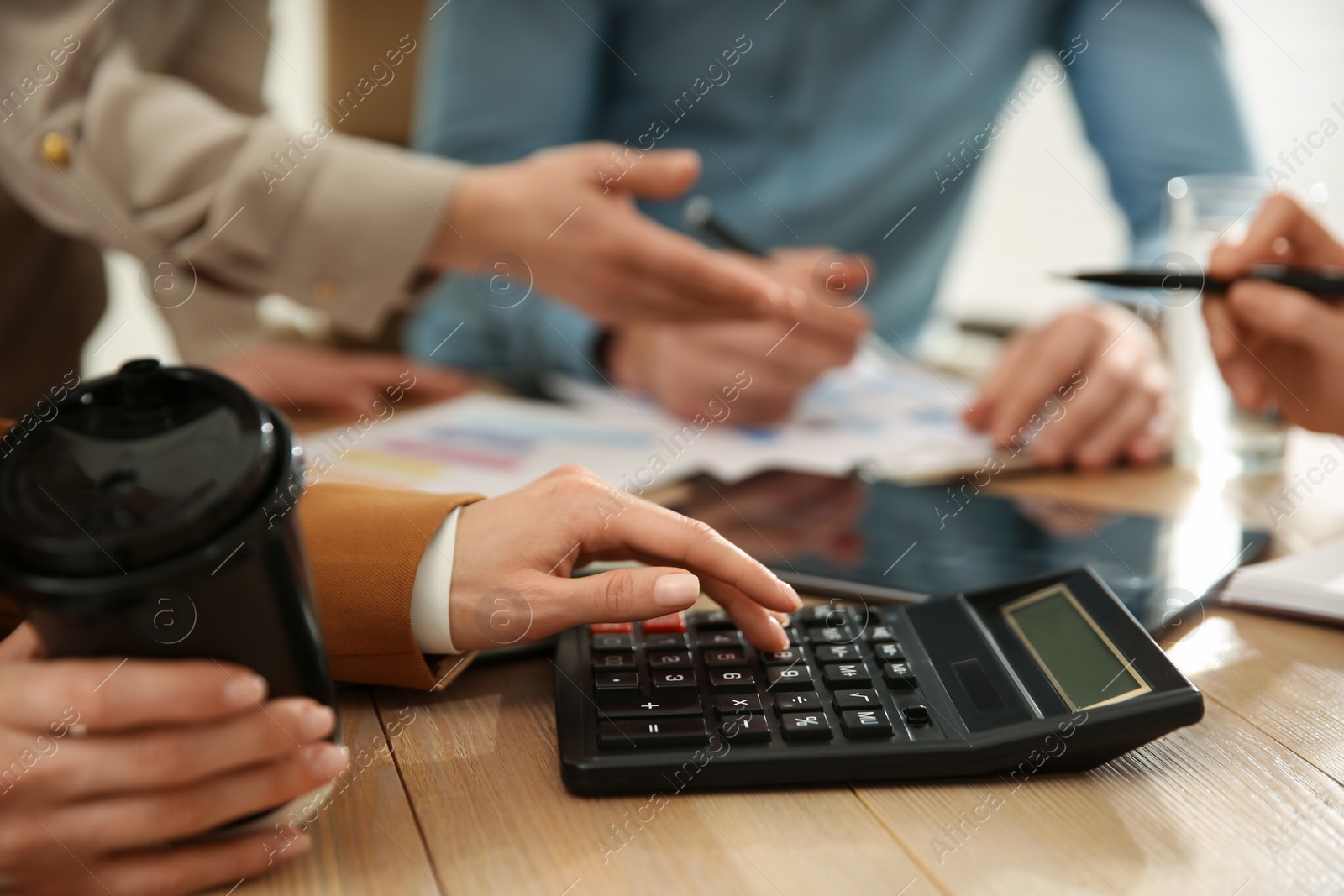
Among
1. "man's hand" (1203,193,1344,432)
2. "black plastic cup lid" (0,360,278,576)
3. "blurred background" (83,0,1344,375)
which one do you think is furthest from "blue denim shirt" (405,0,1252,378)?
"black plastic cup lid" (0,360,278,576)

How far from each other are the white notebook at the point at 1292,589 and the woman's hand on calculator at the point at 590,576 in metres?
0.29

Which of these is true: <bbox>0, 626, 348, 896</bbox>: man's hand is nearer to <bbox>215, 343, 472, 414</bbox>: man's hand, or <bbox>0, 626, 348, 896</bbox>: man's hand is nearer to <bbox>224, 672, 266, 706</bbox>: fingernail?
<bbox>224, 672, 266, 706</bbox>: fingernail

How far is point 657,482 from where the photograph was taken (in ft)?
2.23

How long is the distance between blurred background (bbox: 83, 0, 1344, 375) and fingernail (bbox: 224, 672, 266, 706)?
3.91 ft

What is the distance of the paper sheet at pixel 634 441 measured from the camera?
0.68m

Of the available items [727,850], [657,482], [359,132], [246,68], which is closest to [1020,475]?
[657,482]

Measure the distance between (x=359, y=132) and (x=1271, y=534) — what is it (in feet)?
5.78

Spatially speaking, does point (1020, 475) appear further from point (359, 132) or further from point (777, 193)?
point (359, 132)

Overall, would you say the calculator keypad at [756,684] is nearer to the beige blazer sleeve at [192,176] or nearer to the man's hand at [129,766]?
the man's hand at [129,766]

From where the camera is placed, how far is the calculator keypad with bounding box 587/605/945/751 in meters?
0.36

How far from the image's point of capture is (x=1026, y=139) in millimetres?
1813

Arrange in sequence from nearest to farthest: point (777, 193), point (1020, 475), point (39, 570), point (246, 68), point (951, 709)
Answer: point (39, 570), point (951, 709), point (1020, 475), point (246, 68), point (777, 193)

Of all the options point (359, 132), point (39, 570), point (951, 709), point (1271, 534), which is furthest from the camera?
point (359, 132)

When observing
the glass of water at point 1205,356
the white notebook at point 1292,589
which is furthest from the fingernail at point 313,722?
the glass of water at point 1205,356
